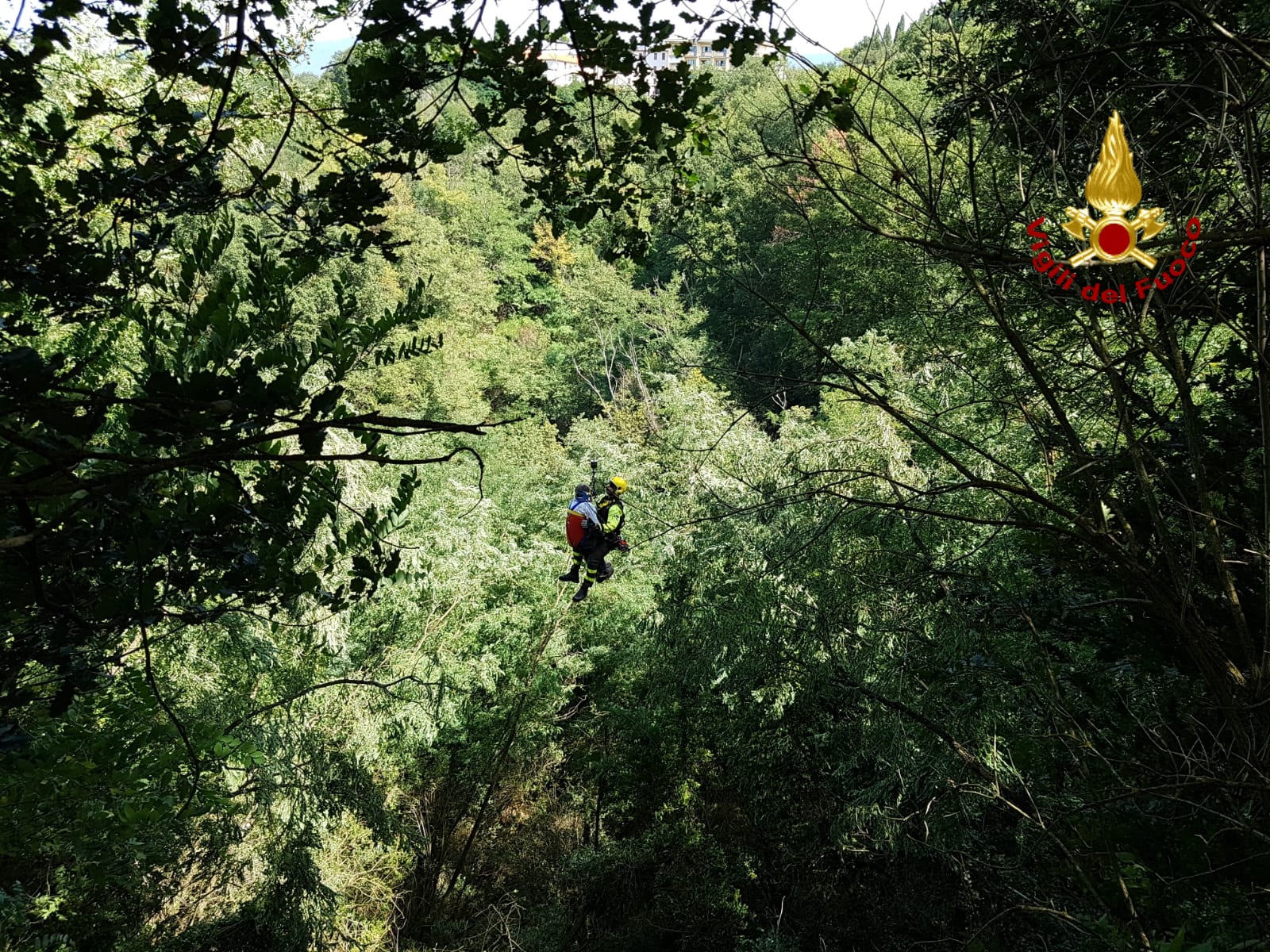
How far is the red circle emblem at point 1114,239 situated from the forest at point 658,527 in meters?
0.01

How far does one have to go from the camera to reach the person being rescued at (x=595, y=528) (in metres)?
9.02

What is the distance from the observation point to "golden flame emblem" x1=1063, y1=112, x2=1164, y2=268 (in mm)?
1604

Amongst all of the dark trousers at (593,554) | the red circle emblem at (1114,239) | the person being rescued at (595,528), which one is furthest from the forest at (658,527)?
the dark trousers at (593,554)

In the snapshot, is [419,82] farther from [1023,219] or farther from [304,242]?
[1023,219]

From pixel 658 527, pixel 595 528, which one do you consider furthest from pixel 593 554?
pixel 658 527

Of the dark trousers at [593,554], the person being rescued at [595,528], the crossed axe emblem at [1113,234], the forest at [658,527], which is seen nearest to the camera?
the crossed axe emblem at [1113,234]

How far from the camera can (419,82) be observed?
1838 mm

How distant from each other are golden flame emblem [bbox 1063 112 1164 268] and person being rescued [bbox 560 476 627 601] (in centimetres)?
691

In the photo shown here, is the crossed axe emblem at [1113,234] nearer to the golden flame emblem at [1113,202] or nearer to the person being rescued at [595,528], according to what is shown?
the golden flame emblem at [1113,202]

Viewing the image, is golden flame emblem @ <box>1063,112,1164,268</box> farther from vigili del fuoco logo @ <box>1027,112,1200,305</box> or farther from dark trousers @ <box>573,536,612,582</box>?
dark trousers @ <box>573,536,612,582</box>

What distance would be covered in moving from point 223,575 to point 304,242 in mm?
891

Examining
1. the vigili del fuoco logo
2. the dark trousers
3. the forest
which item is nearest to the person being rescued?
the dark trousers

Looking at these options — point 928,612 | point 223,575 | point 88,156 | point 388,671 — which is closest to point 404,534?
point 388,671

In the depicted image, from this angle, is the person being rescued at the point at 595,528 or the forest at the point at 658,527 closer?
the forest at the point at 658,527
